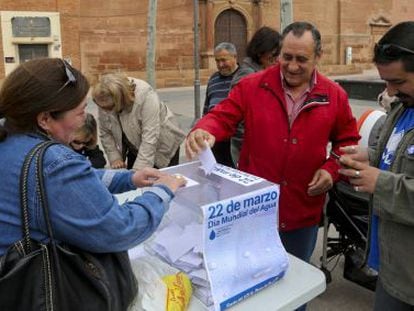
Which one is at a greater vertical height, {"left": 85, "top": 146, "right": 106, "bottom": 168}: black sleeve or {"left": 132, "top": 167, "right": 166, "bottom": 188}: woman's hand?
{"left": 132, "top": 167, "right": 166, "bottom": 188}: woman's hand

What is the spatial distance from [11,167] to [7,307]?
386mm

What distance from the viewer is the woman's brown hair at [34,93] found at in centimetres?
138

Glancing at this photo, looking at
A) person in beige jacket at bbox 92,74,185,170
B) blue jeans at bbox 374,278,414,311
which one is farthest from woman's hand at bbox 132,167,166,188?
person in beige jacket at bbox 92,74,185,170

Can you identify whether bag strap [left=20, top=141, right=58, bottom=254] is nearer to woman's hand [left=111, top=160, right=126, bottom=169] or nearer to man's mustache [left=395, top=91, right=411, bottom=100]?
man's mustache [left=395, top=91, right=411, bottom=100]

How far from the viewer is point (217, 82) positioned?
4555 mm

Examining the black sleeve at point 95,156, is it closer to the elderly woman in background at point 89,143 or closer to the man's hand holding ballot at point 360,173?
the elderly woman in background at point 89,143

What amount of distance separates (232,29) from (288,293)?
76.8 ft

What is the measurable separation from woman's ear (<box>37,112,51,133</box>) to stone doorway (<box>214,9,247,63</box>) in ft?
75.1

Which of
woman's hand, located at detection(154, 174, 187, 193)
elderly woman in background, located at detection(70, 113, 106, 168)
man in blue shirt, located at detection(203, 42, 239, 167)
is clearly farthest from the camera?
man in blue shirt, located at detection(203, 42, 239, 167)

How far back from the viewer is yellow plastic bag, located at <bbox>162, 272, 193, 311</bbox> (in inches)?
62.2

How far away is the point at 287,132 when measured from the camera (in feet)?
7.72

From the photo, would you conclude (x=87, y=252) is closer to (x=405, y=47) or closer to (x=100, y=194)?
(x=100, y=194)

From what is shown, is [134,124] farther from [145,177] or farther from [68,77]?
[68,77]

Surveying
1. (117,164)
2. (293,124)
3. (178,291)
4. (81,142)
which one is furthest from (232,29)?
(178,291)
